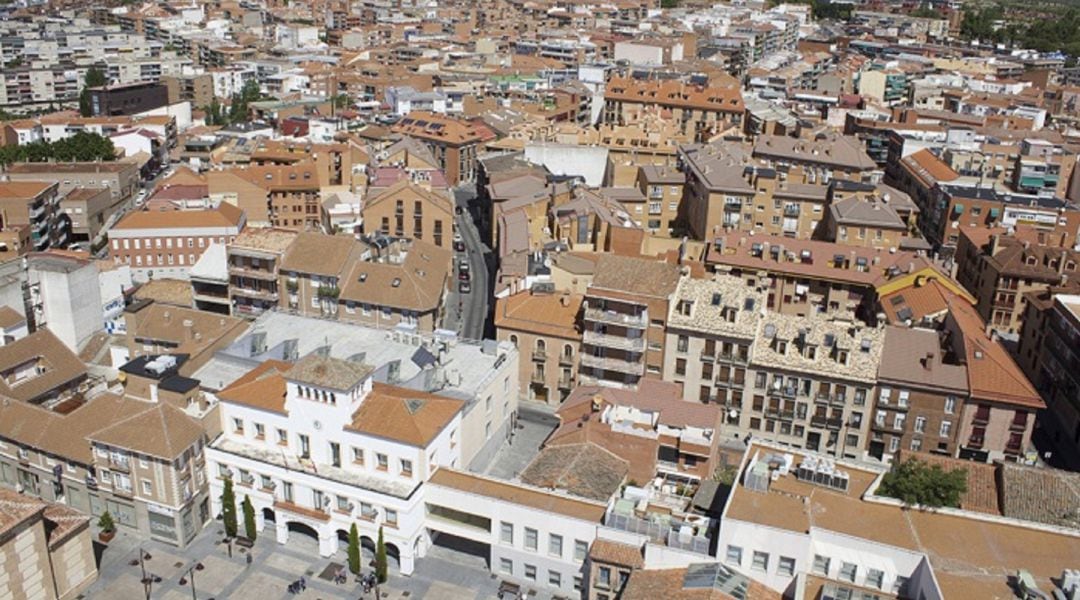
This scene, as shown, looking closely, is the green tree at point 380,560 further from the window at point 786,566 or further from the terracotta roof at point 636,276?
the terracotta roof at point 636,276

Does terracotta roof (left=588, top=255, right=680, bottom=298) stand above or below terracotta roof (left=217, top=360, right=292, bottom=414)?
above

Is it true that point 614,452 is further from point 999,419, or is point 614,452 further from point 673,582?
point 999,419

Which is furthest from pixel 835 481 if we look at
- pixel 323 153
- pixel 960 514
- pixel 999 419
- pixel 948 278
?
pixel 323 153

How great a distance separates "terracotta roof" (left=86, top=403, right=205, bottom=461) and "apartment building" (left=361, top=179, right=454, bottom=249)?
180ft

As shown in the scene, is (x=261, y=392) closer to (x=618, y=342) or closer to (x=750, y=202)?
(x=618, y=342)

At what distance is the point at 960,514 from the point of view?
66.2 meters

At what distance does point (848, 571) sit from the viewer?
206 feet

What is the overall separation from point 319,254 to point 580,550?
176 ft

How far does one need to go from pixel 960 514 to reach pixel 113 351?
263 ft

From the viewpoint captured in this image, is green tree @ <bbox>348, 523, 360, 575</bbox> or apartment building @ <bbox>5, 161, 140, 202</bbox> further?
apartment building @ <bbox>5, 161, 140, 202</bbox>

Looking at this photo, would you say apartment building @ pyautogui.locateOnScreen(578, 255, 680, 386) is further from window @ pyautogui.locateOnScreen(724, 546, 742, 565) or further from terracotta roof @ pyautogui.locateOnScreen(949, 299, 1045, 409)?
window @ pyautogui.locateOnScreen(724, 546, 742, 565)

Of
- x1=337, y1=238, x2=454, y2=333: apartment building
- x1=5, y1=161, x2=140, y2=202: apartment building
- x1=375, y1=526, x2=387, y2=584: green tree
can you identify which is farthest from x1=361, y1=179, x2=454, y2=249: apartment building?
x1=375, y1=526, x2=387, y2=584: green tree

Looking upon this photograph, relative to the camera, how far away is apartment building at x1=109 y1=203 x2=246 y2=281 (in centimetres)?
12888

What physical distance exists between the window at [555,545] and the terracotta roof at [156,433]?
3042 centimetres
